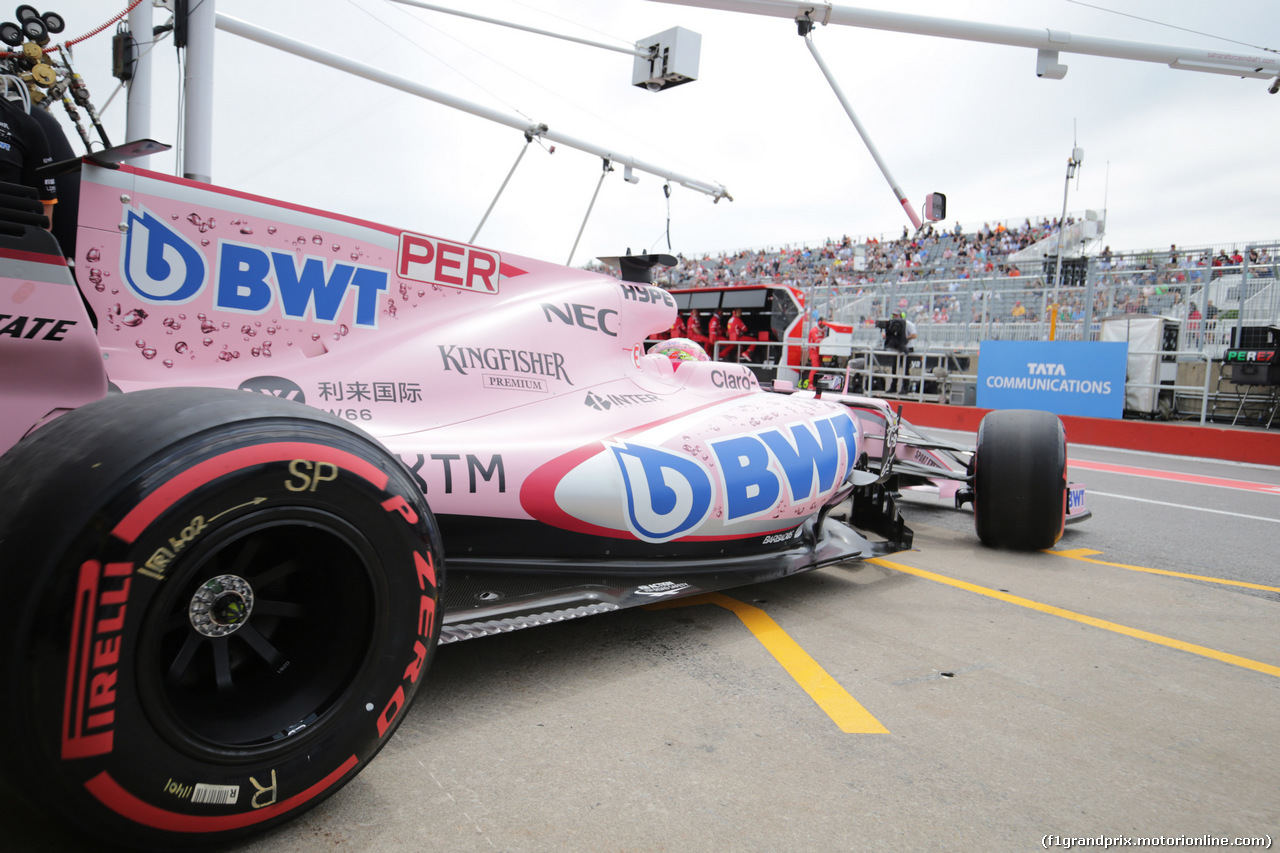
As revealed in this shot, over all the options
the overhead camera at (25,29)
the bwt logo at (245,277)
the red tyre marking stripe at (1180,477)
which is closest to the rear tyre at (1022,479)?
the bwt logo at (245,277)

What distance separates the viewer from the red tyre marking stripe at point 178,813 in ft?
3.90

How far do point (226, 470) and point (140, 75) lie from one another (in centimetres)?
558

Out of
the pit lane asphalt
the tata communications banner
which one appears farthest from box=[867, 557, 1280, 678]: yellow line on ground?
the tata communications banner

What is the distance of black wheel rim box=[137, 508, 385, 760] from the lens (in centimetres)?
132

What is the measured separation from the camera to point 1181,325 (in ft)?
39.9

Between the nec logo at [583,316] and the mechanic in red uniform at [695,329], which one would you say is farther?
the mechanic in red uniform at [695,329]

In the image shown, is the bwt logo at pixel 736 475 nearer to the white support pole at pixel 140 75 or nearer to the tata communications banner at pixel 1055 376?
the white support pole at pixel 140 75

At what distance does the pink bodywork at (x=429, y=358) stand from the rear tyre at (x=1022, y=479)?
147cm

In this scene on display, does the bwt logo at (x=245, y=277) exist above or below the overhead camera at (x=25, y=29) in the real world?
below

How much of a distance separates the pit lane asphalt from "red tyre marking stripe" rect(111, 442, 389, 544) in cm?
67

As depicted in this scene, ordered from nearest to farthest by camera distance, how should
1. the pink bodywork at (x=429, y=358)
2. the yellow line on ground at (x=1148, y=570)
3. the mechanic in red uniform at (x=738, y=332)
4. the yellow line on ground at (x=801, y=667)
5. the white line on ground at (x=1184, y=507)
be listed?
1. the pink bodywork at (x=429, y=358)
2. the yellow line on ground at (x=801, y=667)
3. the yellow line on ground at (x=1148, y=570)
4. the white line on ground at (x=1184, y=507)
5. the mechanic in red uniform at (x=738, y=332)

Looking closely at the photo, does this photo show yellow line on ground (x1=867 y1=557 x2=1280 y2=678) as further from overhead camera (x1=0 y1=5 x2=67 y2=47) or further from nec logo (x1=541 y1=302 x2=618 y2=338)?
overhead camera (x1=0 y1=5 x2=67 y2=47)

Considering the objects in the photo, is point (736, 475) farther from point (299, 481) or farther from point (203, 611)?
point (203, 611)

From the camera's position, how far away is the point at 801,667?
255cm
